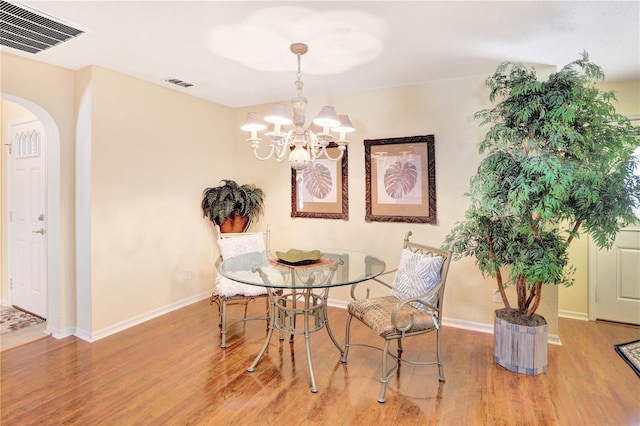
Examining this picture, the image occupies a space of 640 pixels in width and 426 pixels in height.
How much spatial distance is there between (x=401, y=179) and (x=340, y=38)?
164 centimetres

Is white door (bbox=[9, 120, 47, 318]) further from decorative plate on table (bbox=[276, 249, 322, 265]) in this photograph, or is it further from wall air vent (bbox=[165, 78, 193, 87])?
decorative plate on table (bbox=[276, 249, 322, 265])

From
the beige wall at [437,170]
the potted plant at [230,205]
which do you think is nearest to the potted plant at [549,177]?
the beige wall at [437,170]

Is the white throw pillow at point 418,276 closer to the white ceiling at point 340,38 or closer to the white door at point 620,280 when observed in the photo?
the white ceiling at point 340,38

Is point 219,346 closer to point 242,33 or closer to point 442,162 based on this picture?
point 242,33

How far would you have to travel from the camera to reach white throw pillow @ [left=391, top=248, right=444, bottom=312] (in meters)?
2.48

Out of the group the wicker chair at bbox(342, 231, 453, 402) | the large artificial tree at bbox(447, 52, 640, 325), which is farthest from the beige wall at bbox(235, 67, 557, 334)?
the wicker chair at bbox(342, 231, 453, 402)

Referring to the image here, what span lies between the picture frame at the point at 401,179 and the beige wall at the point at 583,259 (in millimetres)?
1662

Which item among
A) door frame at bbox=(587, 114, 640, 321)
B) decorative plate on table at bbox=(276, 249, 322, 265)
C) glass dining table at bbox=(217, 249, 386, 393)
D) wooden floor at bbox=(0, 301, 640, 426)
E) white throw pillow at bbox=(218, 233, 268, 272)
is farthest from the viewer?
door frame at bbox=(587, 114, 640, 321)

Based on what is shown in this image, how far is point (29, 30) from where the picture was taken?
2.45 meters

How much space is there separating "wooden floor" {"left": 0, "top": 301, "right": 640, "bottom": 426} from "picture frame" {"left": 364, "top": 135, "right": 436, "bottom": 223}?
1295 millimetres

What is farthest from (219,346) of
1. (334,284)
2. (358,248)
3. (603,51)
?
(603,51)

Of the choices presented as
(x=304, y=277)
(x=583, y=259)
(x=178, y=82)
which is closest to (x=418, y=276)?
(x=304, y=277)

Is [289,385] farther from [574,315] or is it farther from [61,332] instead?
[574,315]

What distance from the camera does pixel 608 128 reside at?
2432 mm
